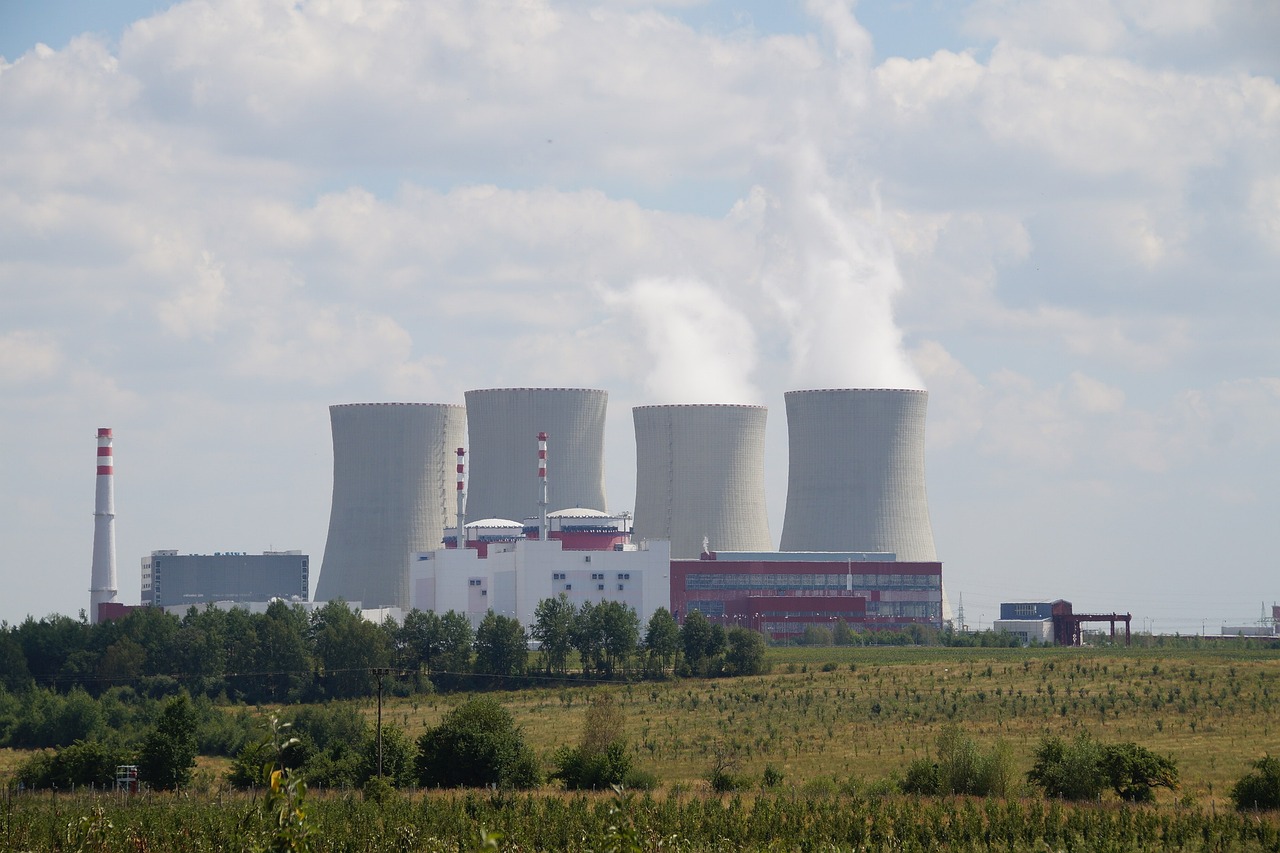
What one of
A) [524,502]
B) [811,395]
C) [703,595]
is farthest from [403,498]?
[811,395]

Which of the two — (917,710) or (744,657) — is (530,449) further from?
(917,710)

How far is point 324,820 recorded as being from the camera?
810 inches

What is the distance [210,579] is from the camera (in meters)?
85.8

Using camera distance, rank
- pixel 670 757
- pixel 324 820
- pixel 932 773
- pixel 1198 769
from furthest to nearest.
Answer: pixel 670 757, pixel 1198 769, pixel 932 773, pixel 324 820

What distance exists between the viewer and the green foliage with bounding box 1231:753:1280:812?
2259cm

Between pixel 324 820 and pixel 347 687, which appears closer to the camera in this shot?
pixel 324 820

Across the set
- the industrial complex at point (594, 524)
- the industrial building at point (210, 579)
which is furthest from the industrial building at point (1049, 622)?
the industrial building at point (210, 579)

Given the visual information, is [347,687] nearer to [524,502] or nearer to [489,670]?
[489,670]

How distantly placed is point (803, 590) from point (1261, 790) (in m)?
46.6

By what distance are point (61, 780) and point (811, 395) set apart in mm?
34627

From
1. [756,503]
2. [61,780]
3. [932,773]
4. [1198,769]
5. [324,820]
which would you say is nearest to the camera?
[324,820]

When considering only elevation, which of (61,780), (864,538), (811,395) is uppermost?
(811,395)

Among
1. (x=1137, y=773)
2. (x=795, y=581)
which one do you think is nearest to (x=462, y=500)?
(x=795, y=581)

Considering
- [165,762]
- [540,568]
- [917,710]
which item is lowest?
[165,762]
